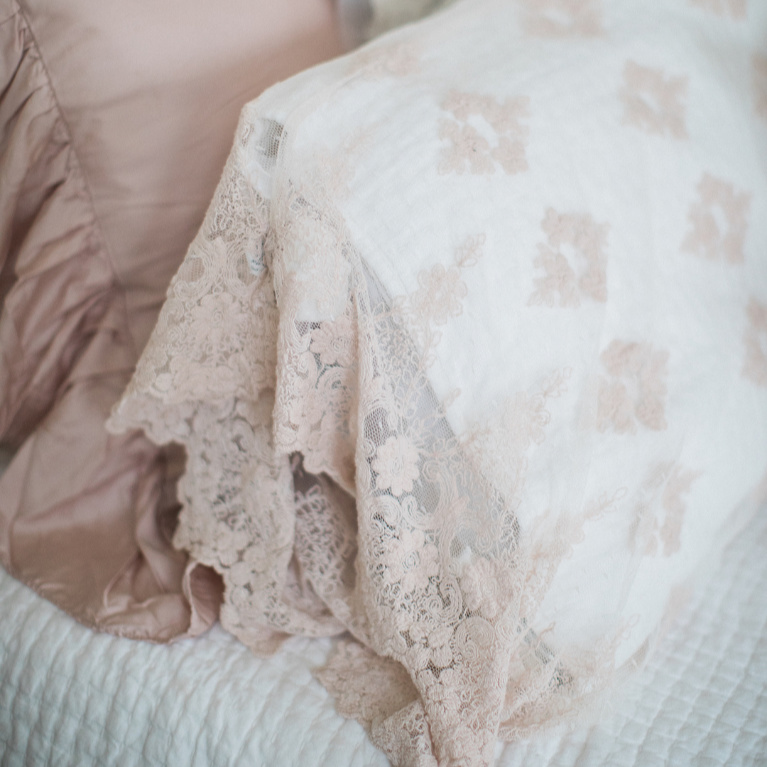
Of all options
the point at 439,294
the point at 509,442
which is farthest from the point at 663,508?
the point at 439,294

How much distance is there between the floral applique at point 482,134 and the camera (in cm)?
66

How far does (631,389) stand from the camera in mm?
736

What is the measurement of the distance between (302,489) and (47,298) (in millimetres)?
384

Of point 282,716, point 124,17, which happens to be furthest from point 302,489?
point 124,17

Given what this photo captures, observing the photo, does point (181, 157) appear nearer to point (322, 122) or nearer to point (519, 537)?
point (322, 122)

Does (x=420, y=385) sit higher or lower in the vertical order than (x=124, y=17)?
lower

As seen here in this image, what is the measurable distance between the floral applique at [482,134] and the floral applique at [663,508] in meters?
0.36

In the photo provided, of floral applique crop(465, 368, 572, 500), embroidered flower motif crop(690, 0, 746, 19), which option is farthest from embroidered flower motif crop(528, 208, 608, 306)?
embroidered flower motif crop(690, 0, 746, 19)

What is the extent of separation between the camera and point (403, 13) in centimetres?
99

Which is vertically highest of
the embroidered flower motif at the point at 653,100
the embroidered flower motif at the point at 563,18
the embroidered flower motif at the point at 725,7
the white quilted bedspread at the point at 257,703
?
the embroidered flower motif at the point at 563,18

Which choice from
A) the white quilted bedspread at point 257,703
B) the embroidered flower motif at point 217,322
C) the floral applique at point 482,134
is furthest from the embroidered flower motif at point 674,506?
the embroidered flower motif at point 217,322

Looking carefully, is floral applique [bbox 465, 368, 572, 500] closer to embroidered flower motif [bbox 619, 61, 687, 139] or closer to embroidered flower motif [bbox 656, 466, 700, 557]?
embroidered flower motif [bbox 656, 466, 700, 557]

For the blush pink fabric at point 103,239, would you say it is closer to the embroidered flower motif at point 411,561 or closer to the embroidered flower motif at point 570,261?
the embroidered flower motif at point 411,561

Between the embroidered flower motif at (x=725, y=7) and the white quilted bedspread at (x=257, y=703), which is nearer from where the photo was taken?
the white quilted bedspread at (x=257, y=703)
